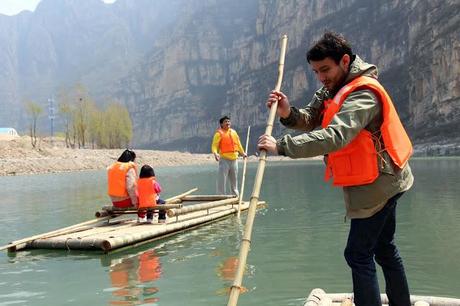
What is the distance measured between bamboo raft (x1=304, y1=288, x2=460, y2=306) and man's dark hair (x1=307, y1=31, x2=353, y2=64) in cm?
232

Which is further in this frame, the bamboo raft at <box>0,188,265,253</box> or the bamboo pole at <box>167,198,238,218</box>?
the bamboo pole at <box>167,198,238,218</box>

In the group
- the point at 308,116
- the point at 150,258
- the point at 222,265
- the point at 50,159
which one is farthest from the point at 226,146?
Result: the point at 50,159

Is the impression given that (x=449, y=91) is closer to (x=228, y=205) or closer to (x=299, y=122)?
(x=228, y=205)

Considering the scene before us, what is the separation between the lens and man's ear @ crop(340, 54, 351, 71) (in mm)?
4229

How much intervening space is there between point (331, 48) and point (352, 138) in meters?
0.81

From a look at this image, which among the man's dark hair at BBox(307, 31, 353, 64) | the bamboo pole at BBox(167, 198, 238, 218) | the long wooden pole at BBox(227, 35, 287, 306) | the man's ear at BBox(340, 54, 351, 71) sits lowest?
the bamboo pole at BBox(167, 198, 238, 218)

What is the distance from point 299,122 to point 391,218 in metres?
1.25

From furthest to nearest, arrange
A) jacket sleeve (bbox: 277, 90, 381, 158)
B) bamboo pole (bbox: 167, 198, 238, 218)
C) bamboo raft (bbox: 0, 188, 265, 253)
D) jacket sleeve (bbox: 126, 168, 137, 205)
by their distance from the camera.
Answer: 1. bamboo pole (bbox: 167, 198, 238, 218)
2. jacket sleeve (bbox: 126, 168, 137, 205)
3. bamboo raft (bbox: 0, 188, 265, 253)
4. jacket sleeve (bbox: 277, 90, 381, 158)

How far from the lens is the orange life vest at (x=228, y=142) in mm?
15688

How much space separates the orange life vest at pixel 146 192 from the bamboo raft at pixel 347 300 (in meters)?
6.45

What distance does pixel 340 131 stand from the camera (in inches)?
151

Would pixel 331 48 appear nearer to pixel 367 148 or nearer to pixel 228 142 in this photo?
pixel 367 148

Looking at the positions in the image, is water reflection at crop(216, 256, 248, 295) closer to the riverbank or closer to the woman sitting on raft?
the woman sitting on raft

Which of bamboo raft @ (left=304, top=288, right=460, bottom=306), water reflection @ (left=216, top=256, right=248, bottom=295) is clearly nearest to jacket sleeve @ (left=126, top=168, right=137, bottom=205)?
water reflection @ (left=216, top=256, right=248, bottom=295)
